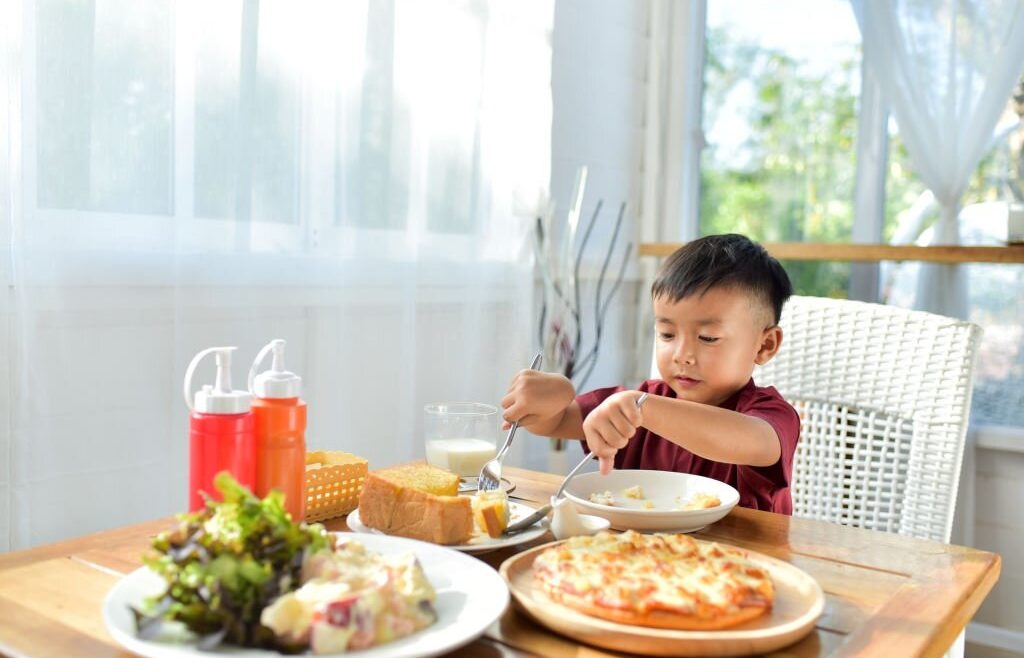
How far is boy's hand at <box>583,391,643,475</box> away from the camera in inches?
46.9

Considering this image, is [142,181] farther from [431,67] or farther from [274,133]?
[431,67]

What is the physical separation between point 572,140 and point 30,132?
5.57 feet

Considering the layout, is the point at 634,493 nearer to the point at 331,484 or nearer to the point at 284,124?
the point at 331,484

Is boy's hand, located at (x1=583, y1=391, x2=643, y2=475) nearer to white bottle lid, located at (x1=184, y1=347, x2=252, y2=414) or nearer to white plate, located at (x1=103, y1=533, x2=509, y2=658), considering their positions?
white plate, located at (x1=103, y1=533, x2=509, y2=658)

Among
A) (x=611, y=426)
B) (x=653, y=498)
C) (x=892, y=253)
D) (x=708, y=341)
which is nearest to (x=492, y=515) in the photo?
(x=611, y=426)

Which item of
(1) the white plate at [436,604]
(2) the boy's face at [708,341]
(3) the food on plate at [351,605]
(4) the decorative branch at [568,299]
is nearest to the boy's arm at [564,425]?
(2) the boy's face at [708,341]

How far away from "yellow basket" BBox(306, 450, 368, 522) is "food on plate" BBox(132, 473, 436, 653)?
38cm

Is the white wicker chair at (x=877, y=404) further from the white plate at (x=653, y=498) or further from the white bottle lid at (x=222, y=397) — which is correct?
the white bottle lid at (x=222, y=397)

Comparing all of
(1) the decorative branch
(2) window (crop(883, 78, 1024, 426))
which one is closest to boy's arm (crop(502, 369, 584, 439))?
(1) the decorative branch

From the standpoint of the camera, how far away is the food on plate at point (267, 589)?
703 mm

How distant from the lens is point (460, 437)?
130cm

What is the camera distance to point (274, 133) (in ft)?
6.17

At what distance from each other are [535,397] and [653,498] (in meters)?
0.28

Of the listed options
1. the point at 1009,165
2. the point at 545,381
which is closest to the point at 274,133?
the point at 545,381
